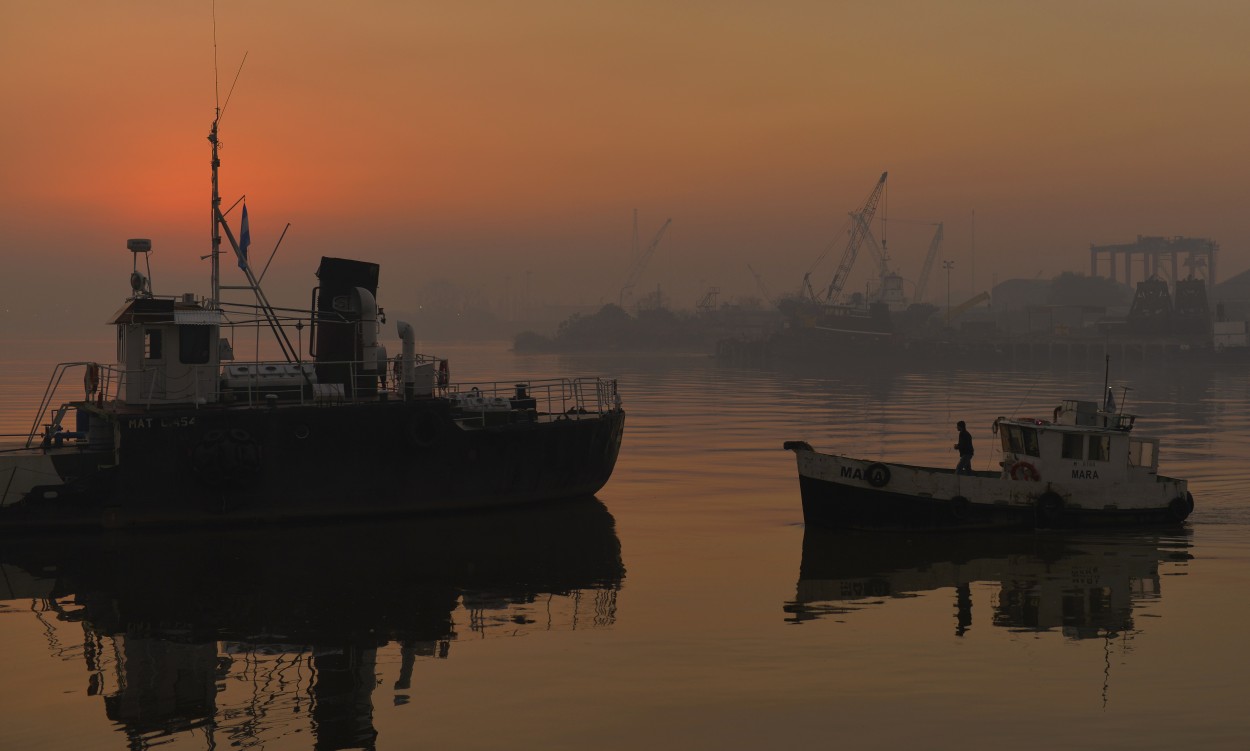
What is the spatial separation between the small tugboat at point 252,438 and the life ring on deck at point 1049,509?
1277 centimetres

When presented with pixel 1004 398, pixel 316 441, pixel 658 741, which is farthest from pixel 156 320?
pixel 1004 398

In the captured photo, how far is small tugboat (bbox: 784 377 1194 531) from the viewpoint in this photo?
101 feet

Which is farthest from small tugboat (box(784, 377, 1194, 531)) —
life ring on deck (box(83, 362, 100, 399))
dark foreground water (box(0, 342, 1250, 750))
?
life ring on deck (box(83, 362, 100, 399))

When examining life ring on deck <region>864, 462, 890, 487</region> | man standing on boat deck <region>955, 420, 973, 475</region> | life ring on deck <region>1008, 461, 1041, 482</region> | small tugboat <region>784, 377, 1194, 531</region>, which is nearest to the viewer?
life ring on deck <region>864, 462, 890, 487</region>

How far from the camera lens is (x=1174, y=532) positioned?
31062 millimetres

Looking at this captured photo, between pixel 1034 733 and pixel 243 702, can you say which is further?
pixel 243 702

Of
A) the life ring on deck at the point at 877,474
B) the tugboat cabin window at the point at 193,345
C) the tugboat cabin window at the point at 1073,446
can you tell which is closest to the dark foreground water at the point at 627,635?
the life ring on deck at the point at 877,474

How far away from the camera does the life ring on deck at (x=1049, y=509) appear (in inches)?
1214

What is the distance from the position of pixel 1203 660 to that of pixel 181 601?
18.1 metres

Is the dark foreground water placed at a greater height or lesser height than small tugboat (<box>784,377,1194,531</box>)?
lesser

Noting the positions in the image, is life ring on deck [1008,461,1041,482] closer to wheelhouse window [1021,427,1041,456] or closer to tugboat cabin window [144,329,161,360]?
wheelhouse window [1021,427,1041,456]

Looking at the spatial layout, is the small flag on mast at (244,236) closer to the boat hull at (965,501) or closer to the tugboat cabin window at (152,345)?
the tugboat cabin window at (152,345)

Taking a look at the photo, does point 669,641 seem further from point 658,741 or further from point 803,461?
point 803,461

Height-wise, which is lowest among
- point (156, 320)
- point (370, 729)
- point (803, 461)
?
point (370, 729)
